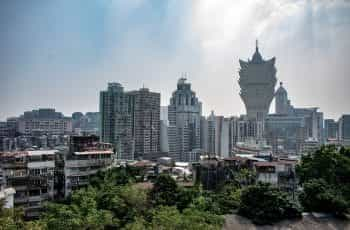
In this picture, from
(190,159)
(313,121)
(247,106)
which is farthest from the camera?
(247,106)

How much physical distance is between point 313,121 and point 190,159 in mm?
47775

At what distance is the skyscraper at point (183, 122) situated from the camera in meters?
55.2

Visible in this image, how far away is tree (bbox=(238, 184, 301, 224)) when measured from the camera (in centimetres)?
1416

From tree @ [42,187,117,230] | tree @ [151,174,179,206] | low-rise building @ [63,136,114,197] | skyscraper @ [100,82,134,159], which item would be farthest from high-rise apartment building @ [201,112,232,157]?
tree @ [42,187,117,230]

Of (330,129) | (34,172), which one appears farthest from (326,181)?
(330,129)

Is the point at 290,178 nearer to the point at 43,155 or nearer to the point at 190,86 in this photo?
the point at 43,155

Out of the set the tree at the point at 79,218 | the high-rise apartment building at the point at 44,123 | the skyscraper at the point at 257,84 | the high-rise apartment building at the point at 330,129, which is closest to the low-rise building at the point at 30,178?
the tree at the point at 79,218

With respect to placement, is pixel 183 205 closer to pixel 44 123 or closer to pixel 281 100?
pixel 44 123

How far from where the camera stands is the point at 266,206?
1431cm

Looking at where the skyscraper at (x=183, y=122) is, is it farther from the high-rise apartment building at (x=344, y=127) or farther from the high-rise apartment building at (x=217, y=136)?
the high-rise apartment building at (x=344, y=127)

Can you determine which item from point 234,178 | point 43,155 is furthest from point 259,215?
point 43,155

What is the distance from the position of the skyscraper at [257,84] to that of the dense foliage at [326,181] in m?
79.7

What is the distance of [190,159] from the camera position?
52438 mm

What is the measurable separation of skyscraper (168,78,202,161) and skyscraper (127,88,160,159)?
5185mm
